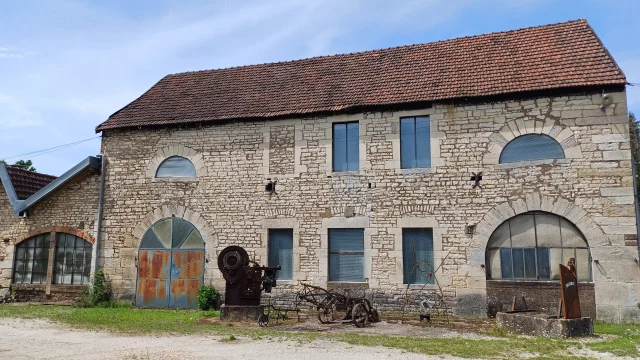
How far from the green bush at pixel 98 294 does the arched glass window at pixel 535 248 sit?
406 inches

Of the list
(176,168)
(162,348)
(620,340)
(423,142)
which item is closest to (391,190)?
(423,142)

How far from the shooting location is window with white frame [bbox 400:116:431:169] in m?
12.7

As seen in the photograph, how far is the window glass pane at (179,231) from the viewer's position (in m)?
14.1

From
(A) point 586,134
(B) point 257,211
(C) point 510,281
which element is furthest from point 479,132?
(B) point 257,211

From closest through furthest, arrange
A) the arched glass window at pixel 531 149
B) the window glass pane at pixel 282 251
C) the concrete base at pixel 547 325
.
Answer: the concrete base at pixel 547 325
the arched glass window at pixel 531 149
the window glass pane at pixel 282 251

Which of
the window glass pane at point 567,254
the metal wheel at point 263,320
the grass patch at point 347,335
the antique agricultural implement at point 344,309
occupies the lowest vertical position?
the grass patch at point 347,335

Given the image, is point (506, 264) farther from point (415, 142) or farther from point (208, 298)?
point (208, 298)

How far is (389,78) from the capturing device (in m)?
13.9

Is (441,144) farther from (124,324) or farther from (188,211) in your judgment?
(124,324)

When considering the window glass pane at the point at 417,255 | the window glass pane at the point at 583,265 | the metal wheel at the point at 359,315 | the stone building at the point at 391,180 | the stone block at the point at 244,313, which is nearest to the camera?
the metal wheel at the point at 359,315

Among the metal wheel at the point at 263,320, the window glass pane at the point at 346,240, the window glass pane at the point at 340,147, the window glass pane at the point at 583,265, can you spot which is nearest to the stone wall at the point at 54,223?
the metal wheel at the point at 263,320

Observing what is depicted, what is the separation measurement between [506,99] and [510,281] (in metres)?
4.36

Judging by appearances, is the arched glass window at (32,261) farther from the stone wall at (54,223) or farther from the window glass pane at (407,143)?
the window glass pane at (407,143)

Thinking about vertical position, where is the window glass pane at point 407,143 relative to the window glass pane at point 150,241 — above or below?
above
